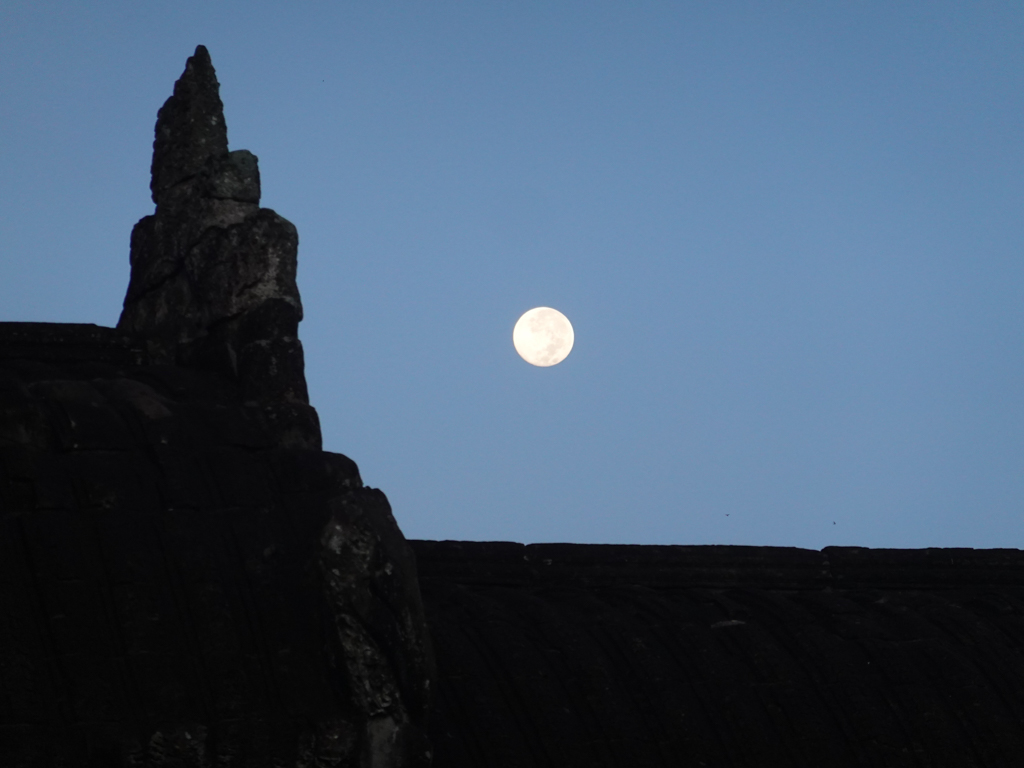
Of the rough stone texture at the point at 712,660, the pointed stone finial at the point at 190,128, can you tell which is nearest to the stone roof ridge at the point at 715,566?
the rough stone texture at the point at 712,660

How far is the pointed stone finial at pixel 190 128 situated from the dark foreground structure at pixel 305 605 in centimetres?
2

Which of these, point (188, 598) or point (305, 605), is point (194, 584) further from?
point (305, 605)

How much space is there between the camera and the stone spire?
6988 millimetres

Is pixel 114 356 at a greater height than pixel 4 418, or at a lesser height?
greater

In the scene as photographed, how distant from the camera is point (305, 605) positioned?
5.76m

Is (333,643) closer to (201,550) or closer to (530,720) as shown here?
(201,550)

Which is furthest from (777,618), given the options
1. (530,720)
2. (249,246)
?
(249,246)

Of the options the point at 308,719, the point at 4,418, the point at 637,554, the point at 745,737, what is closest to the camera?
the point at 308,719

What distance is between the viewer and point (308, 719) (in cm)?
545

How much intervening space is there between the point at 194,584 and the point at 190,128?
10.7ft

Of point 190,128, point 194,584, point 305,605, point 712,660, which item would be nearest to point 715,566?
point 712,660

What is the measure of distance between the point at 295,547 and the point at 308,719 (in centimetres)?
84

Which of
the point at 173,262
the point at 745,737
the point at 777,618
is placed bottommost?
the point at 745,737

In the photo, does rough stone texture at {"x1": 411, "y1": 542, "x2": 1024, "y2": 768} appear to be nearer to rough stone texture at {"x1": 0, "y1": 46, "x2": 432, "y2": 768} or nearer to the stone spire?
rough stone texture at {"x1": 0, "y1": 46, "x2": 432, "y2": 768}
